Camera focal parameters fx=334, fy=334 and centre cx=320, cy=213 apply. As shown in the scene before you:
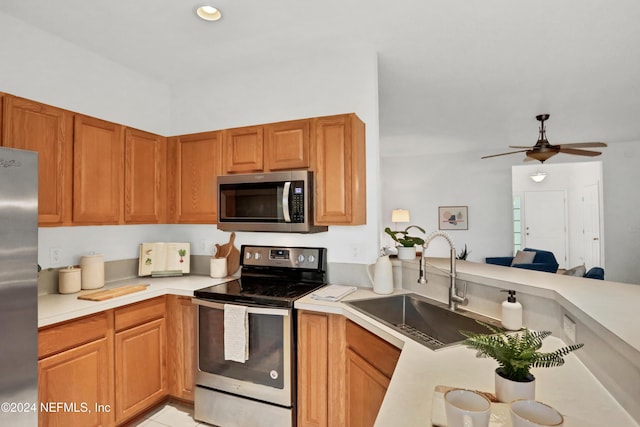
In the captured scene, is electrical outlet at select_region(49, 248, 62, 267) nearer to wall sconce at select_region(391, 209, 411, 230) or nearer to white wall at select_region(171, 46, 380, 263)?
white wall at select_region(171, 46, 380, 263)

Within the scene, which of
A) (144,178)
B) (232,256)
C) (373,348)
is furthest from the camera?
(232,256)

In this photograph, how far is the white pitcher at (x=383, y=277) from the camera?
2.16 metres

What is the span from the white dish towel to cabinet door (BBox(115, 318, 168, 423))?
63cm

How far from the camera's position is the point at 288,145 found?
2.35 metres

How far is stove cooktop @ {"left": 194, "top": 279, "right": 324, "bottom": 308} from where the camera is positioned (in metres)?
2.00

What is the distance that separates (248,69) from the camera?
274 centimetres

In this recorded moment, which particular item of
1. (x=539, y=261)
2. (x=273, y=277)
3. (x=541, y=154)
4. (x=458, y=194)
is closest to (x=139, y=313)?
(x=273, y=277)

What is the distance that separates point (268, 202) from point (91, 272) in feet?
4.28

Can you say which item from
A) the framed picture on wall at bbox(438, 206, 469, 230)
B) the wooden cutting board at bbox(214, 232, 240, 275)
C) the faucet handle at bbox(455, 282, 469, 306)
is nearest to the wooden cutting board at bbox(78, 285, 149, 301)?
the wooden cutting board at bbox(214, 232, 240, 275)

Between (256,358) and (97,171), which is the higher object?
(97,171)

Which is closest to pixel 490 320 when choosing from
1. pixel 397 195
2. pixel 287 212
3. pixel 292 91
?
pixel 287 212

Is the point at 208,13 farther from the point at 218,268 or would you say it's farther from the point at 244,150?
the point at 218,268

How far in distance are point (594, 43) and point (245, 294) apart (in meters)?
2.97

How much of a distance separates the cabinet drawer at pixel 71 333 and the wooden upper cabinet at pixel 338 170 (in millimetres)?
1428
